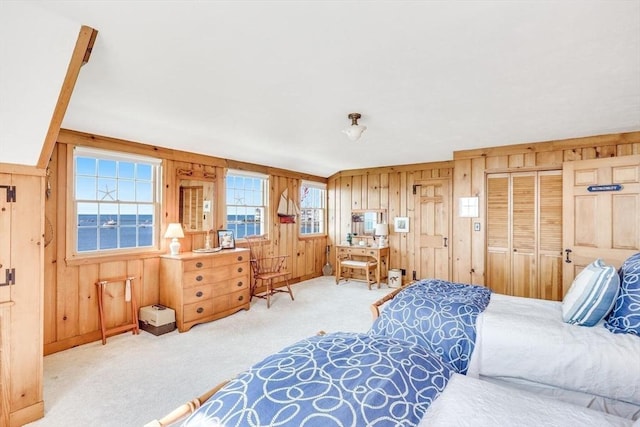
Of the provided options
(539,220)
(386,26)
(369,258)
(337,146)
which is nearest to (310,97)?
(386,26)

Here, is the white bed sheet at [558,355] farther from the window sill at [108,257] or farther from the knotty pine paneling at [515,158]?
the window sill at [108,257]

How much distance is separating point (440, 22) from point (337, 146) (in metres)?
3.13

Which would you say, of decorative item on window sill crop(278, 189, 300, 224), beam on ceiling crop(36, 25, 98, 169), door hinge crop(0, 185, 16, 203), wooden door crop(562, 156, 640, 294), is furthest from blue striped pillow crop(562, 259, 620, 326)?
decorative item on window sill crop(278, 189, 300, 224)

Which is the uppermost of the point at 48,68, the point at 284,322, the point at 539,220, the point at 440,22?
the point at 440,22

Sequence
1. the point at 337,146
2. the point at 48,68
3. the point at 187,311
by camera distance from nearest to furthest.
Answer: the point at 48,68 < the point at 187,311 < the point at 337,146

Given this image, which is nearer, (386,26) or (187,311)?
(386,26)

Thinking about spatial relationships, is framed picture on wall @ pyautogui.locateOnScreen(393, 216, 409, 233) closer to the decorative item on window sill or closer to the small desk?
the small desk

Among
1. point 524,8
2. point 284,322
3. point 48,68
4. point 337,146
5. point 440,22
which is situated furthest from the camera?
point 337,146

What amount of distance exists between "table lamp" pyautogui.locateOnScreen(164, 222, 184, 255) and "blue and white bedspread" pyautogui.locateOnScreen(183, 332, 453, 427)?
10.7 ft

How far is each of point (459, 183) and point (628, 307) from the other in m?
3.23

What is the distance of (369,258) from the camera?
6.53 meters

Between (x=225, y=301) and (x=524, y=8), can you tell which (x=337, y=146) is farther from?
(x=524, y=8)

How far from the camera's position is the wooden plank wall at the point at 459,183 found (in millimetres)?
4109

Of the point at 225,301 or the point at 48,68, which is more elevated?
the point at 48,68
